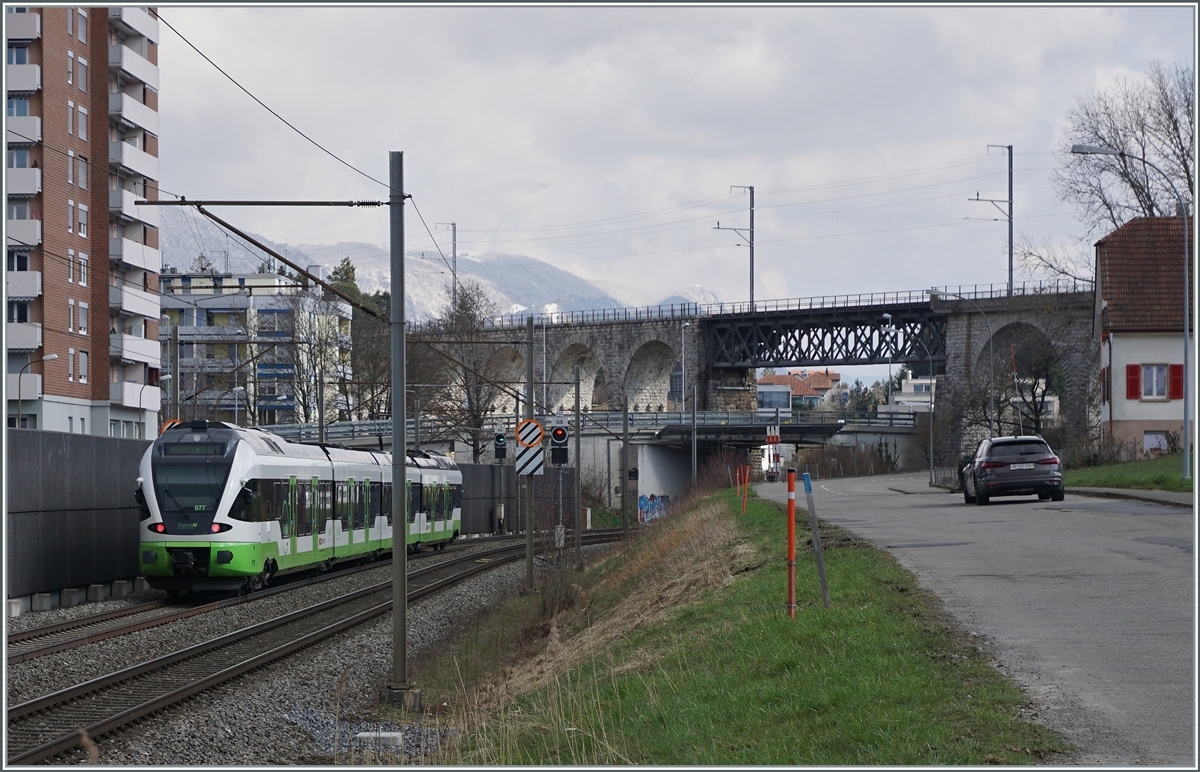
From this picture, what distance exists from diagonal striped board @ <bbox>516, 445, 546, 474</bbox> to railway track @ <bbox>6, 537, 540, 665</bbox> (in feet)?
18.9

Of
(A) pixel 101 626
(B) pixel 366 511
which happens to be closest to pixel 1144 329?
(B) pixel 366 511

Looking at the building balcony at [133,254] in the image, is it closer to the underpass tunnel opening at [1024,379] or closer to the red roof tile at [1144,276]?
the underpass tunnel opening at [1024,379]

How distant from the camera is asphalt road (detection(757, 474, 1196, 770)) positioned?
8.09 metres

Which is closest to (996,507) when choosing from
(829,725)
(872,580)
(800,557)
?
(800,557)

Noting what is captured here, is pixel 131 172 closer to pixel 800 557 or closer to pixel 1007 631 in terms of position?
pixel 800 557

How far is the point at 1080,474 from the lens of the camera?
1801 inches

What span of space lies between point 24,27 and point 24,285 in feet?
35.2

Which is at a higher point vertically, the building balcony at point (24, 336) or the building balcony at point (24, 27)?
the building balcony at point (24, 27)

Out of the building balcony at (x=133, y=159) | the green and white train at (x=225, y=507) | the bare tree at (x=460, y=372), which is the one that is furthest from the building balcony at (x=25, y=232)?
the green and white train at (x=225, y=507)

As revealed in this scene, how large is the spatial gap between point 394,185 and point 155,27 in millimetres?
62812

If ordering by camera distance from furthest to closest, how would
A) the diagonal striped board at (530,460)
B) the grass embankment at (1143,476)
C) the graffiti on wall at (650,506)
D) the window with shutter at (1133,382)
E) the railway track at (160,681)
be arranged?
the graffiti on wall at (650,506) → the window with shutter at (1133,382) → the grass embankment at (1143,476) → the diagonal striped board at (530,460) → the railway track at (160,681)

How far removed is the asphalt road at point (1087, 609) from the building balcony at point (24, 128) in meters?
46.0

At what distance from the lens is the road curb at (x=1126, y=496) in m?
27.7

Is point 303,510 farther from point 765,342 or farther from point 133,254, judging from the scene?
point 765,342
